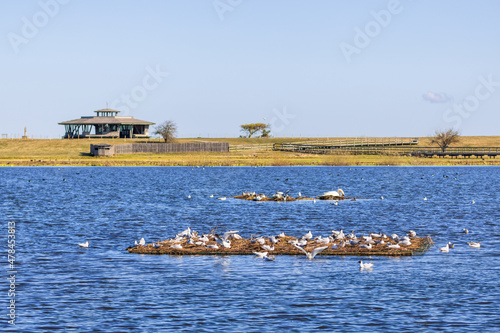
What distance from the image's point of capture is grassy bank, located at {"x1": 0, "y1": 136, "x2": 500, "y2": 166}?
423 ft

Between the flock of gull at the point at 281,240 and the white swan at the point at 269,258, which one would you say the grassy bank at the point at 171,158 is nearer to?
the flock of gull at the point at 281,240

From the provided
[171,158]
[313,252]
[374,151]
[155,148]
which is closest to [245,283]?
[313,252]

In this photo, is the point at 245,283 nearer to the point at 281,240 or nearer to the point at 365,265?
the point at 365,265

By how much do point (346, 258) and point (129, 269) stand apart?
9297 mm

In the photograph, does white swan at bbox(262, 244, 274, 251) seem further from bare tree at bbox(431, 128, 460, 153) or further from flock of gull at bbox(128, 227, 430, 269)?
bare tree at bbox(431, 128, 460, 153)

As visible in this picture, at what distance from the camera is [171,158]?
139375mm

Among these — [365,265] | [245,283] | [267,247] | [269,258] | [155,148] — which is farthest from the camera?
[155,148]

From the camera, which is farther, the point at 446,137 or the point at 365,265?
the point at 446,137

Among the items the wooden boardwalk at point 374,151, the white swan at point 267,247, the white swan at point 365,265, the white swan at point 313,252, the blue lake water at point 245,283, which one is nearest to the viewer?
the blue lake water at point 245,283

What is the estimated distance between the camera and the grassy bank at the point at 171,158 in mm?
128875

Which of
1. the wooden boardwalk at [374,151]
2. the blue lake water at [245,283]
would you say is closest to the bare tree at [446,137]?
the wooden boardwalk at [374,151]

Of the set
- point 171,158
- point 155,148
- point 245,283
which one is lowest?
point 245,283

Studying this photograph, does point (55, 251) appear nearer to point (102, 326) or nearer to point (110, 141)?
point (102, 326)

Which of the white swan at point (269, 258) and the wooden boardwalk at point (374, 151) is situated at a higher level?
the wooden boardwalk at point (374, 151)
